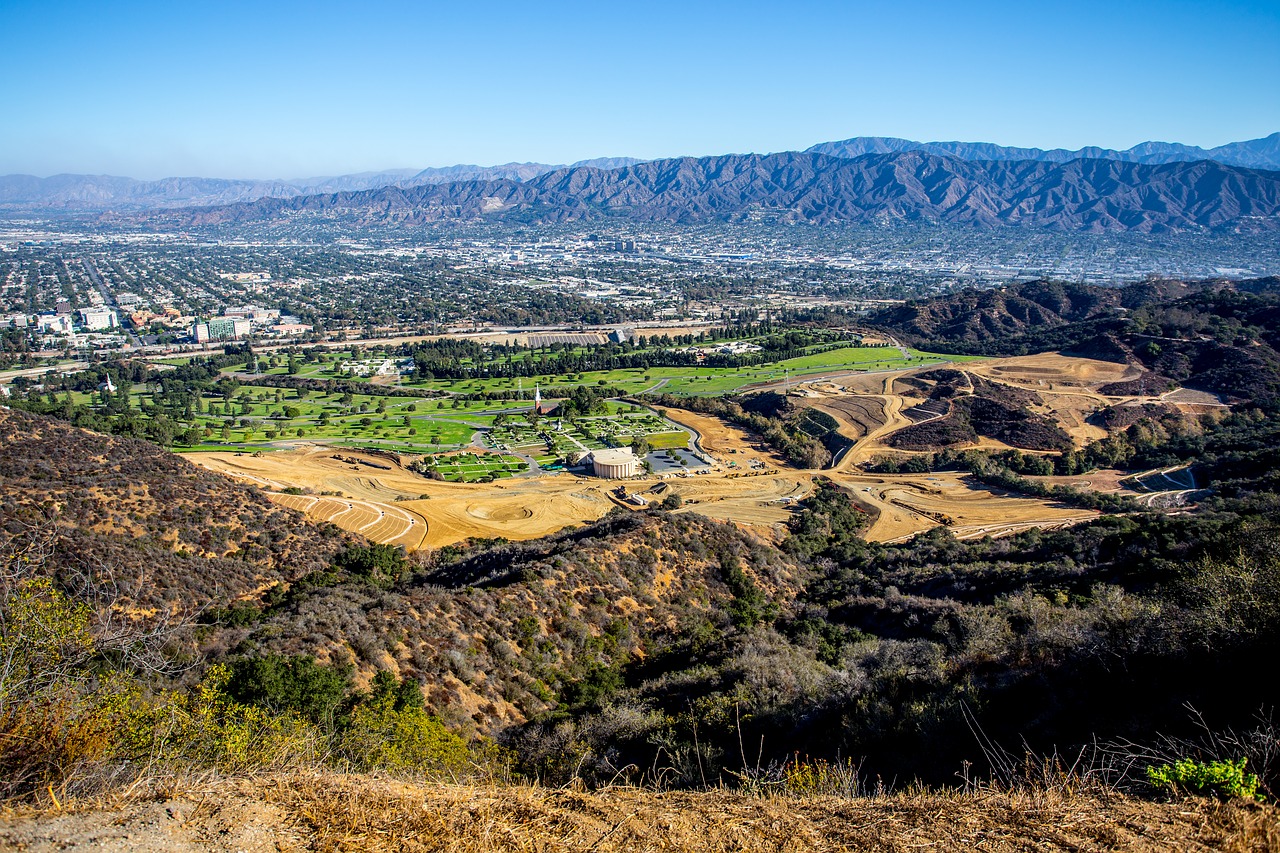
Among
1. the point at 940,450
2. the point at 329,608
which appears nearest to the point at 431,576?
the point at 329,608

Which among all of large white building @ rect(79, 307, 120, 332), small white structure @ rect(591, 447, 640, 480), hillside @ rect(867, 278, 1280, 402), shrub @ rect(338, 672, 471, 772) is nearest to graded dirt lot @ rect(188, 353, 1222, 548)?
small white structure @ rect(591, 447, 640, 480)

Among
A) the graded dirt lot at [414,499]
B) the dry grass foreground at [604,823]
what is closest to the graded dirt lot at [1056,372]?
the graded dirt lot at [414,499]

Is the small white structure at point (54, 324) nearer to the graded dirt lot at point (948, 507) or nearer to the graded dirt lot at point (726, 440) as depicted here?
the graded dirt lot at point (726, 440)

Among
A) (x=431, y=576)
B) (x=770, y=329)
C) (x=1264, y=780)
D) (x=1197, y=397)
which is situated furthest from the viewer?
(x=770, y=329)

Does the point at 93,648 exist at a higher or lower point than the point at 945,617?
higher

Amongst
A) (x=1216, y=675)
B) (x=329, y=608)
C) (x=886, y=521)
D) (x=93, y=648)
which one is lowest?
(x=886, y=521)

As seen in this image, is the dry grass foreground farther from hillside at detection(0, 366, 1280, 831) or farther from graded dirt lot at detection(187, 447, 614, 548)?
graded dirt lot at detection(187, 447, 614, 548)

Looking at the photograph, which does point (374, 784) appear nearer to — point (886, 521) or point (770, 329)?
point (886, 521)
